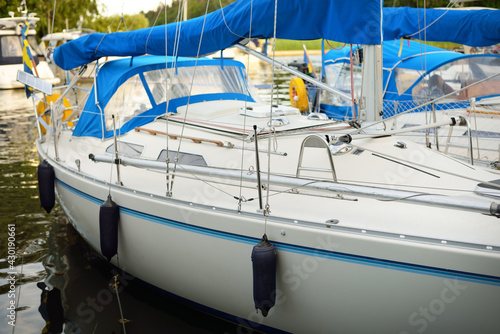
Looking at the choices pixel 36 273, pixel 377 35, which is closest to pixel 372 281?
pixel 377 35

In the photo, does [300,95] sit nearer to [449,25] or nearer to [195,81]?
[449,25]

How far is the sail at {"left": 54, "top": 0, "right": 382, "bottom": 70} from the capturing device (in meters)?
4.13

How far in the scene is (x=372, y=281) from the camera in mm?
3316

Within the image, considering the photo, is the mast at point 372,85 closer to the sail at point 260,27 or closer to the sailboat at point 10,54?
the sail at point 260,27

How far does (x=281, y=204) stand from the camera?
12.9ft

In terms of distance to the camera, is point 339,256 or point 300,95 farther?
point 300,95

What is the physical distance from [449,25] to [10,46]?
59.2ft

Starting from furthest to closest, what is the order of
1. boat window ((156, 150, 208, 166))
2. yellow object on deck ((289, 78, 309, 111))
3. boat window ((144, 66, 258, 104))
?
yellow object on deck ((289, 78, 309, 111)) < boat window ((144, 66, 258, 104)) < boat window ((156, 150, 208, 166))

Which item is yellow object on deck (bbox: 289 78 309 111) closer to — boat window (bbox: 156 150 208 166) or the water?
the water

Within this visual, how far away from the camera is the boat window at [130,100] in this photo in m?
5.86

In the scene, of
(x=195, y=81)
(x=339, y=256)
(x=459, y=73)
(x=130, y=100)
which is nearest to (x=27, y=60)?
(x=130, y=100)

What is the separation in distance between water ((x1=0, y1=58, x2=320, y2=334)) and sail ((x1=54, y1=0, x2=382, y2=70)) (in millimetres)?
2195

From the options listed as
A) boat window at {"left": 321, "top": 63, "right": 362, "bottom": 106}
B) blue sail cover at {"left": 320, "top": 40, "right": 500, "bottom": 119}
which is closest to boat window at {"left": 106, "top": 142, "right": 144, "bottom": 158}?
blue sail cover at {"left": 320, "top": 40, "right": 500, "bottom": 119}

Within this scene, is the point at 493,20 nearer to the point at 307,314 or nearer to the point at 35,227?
the point at 307,314
